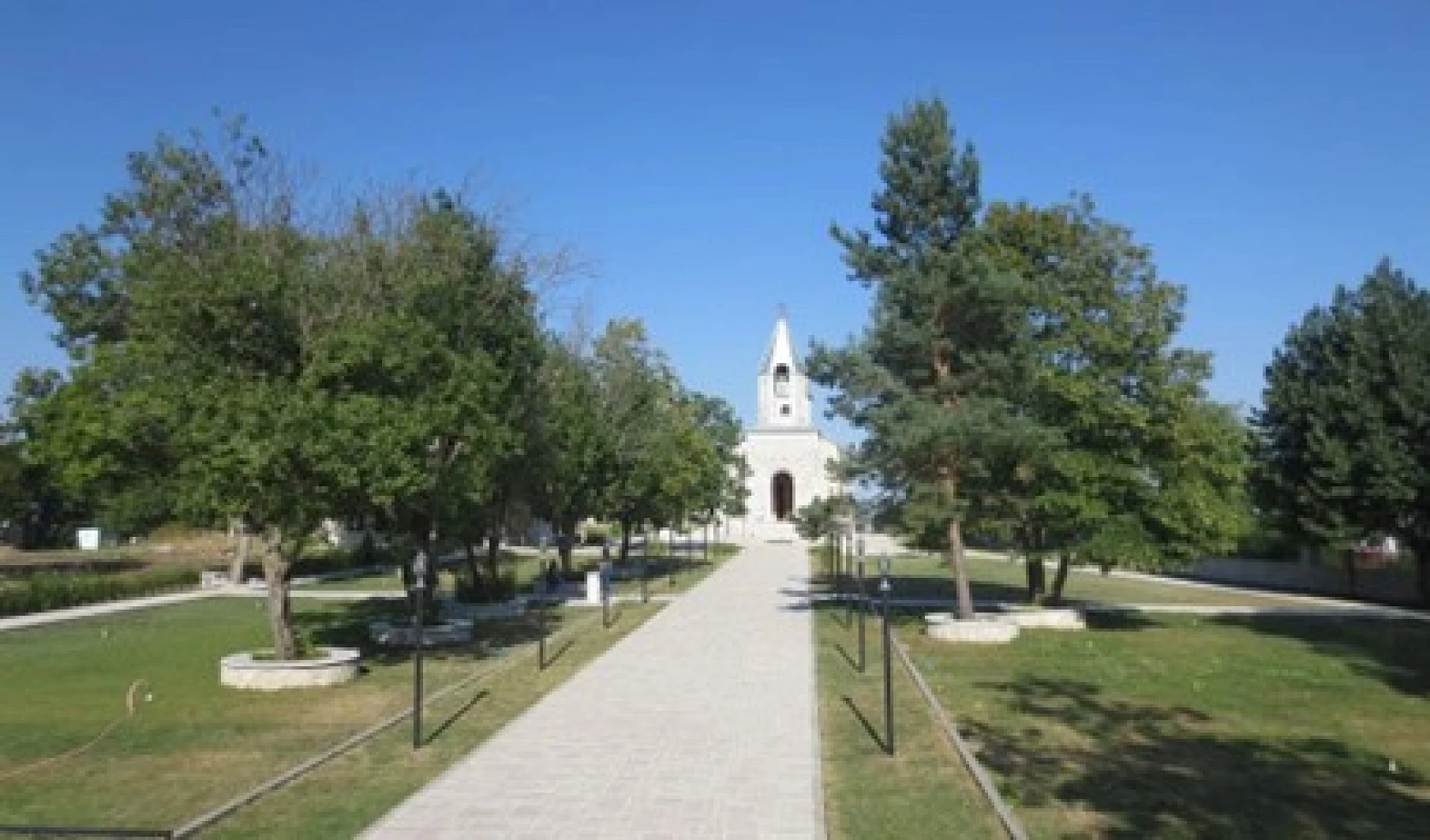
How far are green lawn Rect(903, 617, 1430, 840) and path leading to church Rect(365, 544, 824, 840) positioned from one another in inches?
79.9

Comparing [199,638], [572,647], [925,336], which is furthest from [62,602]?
[925,336]

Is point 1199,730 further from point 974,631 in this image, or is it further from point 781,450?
point 781,450

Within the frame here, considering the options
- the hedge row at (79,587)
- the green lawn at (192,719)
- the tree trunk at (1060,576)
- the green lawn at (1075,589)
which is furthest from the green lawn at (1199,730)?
the hedge row at (79,587)

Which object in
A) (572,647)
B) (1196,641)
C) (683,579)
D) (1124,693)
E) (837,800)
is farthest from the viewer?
(683,579)

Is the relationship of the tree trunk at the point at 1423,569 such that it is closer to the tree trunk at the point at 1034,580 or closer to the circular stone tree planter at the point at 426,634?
the tree trunk at the point at 1034,580

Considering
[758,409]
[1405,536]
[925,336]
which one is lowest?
[1405,536]

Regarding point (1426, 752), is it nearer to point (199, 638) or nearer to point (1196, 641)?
point (1196, 641)

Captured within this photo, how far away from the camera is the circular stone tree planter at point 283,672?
16.2 meters

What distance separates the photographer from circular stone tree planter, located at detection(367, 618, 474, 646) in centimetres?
2119

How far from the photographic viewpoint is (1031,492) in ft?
78.8

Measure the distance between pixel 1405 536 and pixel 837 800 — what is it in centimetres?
2707

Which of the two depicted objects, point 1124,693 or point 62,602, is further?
point 62,602

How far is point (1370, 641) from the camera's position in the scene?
23.0m

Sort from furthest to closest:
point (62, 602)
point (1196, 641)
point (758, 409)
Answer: point (758, 409), point (62, 602), point (1196, 641)
